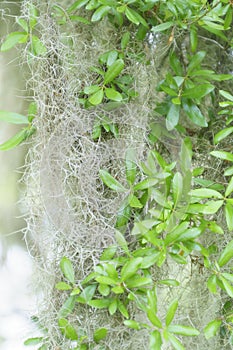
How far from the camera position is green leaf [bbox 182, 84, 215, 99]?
0.92m

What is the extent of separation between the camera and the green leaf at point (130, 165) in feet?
2.93

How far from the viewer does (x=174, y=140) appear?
3.31 ft

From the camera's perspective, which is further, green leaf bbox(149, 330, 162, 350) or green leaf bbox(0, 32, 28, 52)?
green leaf bbox(0, 32, 28, 52)

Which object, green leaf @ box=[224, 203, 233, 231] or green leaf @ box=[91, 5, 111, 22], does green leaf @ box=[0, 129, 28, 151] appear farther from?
green leaf @ box=[224, 203, 233, 231]

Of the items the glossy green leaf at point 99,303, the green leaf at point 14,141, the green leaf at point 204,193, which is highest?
the green leaf at point 14,141

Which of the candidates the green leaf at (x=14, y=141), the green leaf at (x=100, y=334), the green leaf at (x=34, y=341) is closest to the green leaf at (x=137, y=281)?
the green leaf at (x=100, y=334)

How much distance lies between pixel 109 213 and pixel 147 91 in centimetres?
28

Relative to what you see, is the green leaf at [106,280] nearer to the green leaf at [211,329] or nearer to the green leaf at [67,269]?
the green leaf at [67,269]

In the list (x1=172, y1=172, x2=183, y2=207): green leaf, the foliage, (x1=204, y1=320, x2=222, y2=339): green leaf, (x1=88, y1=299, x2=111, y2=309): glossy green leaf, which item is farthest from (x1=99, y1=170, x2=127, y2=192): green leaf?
(x1=204, y1=320, x2=222, y2=339): green leaf

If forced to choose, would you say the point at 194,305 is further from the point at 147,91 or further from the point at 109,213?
the point at 147,91

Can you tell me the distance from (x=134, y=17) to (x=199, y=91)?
19 centimetres

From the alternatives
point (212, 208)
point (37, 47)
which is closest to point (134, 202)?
point (212, 208)

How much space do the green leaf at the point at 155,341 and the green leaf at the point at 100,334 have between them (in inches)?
3.9

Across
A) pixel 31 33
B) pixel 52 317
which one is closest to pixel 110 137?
pixel 31 33
